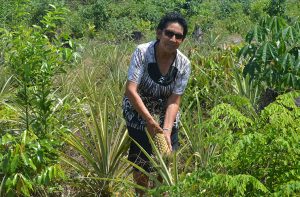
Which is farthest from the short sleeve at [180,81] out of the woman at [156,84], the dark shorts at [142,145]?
the dark shorts at [142,145]

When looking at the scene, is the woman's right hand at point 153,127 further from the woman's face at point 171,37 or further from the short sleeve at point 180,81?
the woman's face at point 171,37

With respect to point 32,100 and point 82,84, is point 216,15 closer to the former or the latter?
point 82,84

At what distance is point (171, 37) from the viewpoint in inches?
112

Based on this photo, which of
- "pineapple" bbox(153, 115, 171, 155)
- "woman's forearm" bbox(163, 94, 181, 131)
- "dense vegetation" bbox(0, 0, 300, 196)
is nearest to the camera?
"dense vegetation" bbox(0, 0, 300, 196)

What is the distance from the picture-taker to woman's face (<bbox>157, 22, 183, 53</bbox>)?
2.85 m

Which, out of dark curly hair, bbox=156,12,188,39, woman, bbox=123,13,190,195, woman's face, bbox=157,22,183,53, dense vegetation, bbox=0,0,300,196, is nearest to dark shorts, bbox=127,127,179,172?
woman, bbox=123,13,190,195

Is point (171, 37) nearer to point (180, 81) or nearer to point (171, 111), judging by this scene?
point (180, 81)

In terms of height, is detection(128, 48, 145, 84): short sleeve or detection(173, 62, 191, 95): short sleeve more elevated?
detection(128, 48, 145, 84): short sleeve

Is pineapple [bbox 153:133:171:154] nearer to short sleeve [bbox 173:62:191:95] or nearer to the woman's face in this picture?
short sleeve [bbox 173:62:191:95]

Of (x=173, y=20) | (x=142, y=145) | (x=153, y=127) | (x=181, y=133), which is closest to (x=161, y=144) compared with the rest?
(x=153, y=127)

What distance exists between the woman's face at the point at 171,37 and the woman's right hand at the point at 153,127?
431 mm

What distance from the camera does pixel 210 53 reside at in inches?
248

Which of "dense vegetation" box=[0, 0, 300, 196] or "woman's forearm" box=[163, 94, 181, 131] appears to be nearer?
"dense vegetation" box=[0, 0, 300, 196]

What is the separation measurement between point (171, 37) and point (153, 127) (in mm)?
541
